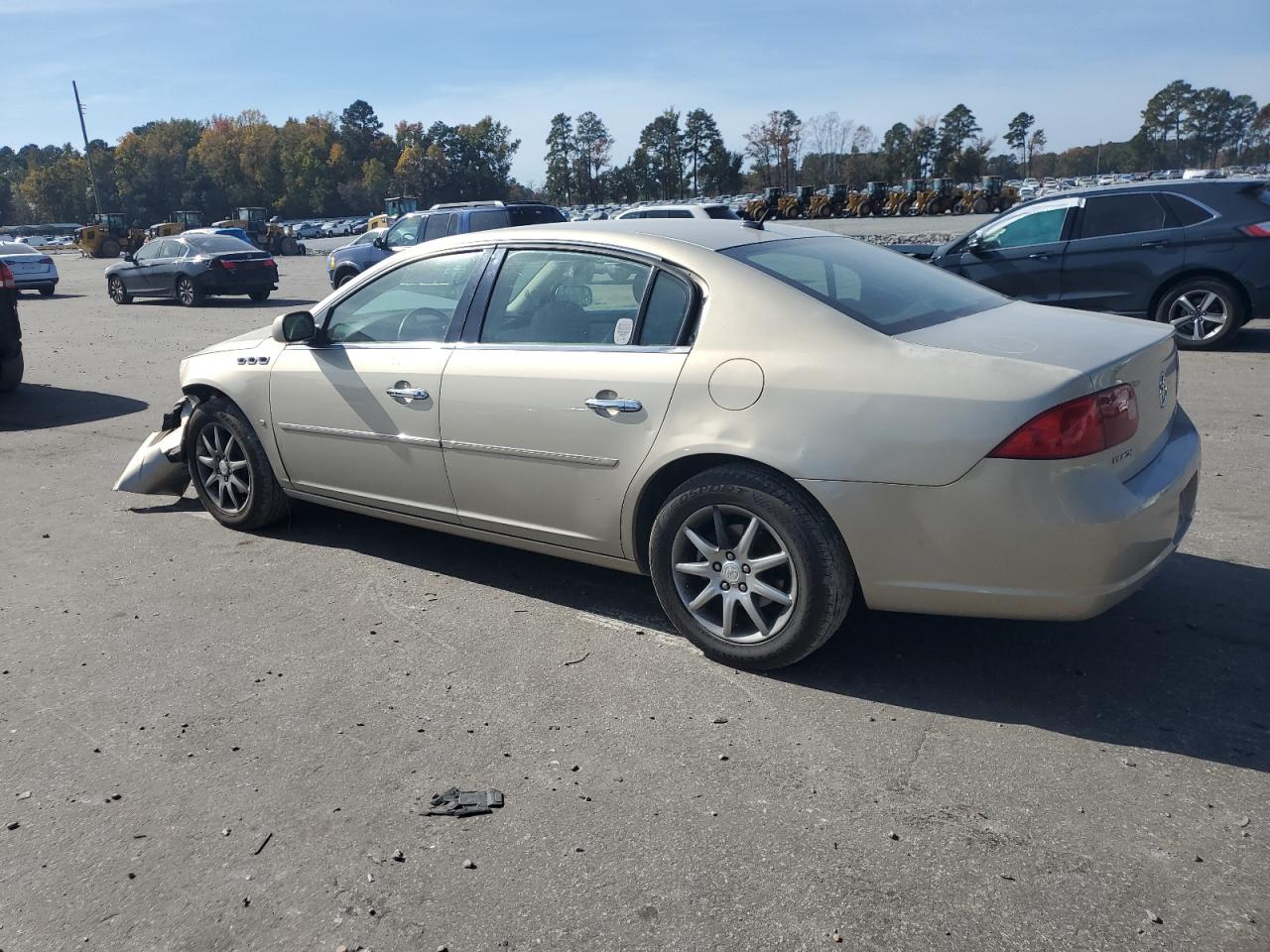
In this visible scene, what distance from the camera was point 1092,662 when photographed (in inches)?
153

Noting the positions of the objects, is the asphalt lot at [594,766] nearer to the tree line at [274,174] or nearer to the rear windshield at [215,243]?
the rear windshield at [215,243]

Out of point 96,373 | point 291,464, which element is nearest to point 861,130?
point 96,373

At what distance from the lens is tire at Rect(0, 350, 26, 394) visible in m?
10.5

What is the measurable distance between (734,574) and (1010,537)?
100cm

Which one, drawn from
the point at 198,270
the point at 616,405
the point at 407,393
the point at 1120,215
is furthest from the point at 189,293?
the point at 616,405

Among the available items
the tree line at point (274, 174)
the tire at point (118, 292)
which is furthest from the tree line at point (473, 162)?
the tire at point (118, 292)

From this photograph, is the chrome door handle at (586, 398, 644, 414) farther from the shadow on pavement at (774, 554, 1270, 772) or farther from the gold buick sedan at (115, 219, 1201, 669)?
the shadow on pavement at (774, 554, 1270, 772)

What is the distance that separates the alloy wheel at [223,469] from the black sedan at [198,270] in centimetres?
1665

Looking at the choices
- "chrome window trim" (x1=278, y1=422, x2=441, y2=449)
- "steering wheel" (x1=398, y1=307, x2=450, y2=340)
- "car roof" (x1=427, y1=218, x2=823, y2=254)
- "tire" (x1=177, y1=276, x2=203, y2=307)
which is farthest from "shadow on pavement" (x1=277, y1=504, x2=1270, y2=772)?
"tire" (x1=177, y1=276, x2=203, y2=307)

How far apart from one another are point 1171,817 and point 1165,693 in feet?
2.64

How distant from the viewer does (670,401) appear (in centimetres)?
390

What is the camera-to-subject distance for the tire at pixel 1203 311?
10172 mm

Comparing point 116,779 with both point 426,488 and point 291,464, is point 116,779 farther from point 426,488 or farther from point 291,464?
point 291,464

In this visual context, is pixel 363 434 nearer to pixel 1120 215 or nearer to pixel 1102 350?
pixel 1102 350
